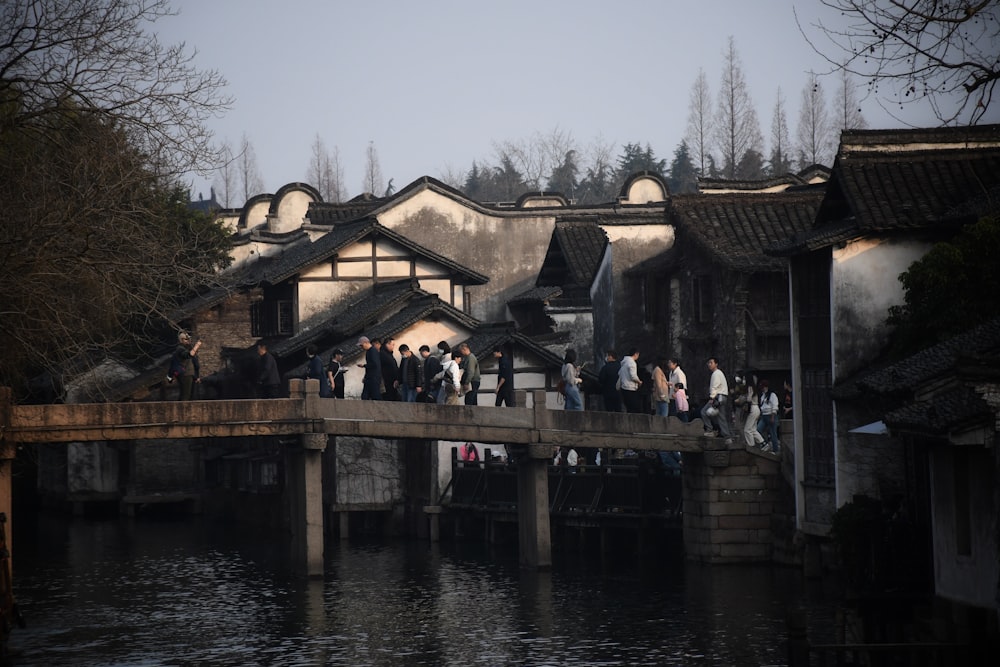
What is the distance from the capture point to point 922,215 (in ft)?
109

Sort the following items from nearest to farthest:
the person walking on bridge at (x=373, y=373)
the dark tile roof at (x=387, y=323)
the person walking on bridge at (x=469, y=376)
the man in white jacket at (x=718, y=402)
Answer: the man in white jacket at (x=718, y=402) → the person walking on bridge at (x=373, y=373) → the person walking on bridge at (x=469, y=376) → the dark tile roof at (x=387, y=323)

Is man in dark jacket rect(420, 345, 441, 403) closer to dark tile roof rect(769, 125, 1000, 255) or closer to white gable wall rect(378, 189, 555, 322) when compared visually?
dark tile roof rect(769, 125, 1000, 255)

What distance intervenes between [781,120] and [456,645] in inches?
2697

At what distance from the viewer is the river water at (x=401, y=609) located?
90.9 feet

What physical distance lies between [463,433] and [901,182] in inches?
447

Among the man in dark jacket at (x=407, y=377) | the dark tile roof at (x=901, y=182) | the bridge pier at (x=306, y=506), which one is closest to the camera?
the dark tile roof at (x=901, y=182)

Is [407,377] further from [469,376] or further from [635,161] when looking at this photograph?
[635,161]

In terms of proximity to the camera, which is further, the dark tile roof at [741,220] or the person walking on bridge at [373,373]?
the dark tile roof at [741,220]

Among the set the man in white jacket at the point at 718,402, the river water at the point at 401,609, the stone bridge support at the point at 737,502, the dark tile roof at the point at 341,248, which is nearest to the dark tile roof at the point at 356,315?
the dark tile roof at the point at 341,248

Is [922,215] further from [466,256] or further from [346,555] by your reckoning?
[466,256]

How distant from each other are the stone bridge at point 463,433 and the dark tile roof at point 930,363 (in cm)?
809

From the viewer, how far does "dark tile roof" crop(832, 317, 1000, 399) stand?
24859 millimetres

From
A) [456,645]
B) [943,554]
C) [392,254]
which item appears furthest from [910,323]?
[392,254]

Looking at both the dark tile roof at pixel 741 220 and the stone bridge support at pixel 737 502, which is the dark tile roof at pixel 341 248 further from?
the stone bridge support at pixel 737 502
